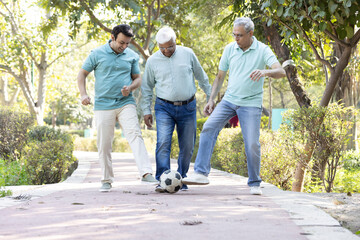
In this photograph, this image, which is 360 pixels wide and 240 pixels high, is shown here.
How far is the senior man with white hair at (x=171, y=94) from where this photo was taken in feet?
20.3

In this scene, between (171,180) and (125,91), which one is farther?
(125,91)

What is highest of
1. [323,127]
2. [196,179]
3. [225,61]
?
[225,61]

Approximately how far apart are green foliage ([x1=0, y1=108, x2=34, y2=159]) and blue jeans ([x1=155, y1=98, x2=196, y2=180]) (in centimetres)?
863

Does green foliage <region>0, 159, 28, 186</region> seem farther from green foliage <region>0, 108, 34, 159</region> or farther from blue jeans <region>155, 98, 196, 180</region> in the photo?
blue jeans <region>155, 98, 196, 180</region>

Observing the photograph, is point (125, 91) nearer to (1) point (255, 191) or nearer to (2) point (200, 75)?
(2) point (200, 75)

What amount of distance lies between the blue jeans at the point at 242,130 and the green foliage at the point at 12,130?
30.1 ft

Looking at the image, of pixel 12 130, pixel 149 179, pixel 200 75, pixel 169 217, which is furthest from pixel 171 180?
pixel 12 130

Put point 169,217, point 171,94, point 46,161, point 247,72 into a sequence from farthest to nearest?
point 46,161 → point 171,94 → point 247,72 → point 169,217

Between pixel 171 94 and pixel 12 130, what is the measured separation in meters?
9.14

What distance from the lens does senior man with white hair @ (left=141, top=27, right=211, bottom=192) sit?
6.19 meters

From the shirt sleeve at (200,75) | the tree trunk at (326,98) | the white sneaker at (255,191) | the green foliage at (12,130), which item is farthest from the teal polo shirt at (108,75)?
the green foliage at (12,130)

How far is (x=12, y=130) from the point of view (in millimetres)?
14102

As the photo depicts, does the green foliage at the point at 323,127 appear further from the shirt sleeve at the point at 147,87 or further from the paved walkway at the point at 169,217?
the shirt sleeve at the point at 147,87

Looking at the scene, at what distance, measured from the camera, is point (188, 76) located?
627 cm
